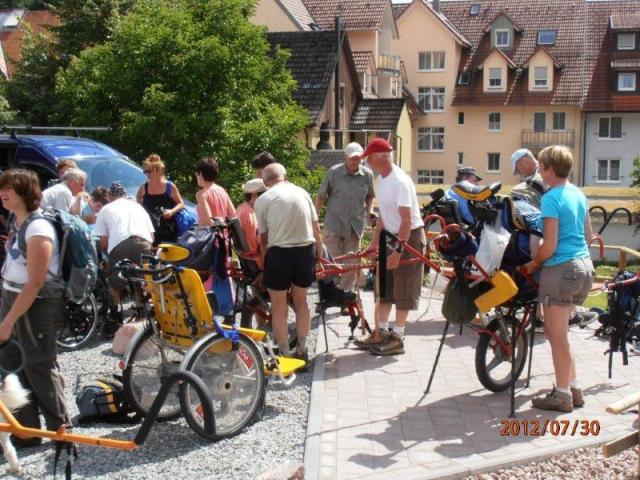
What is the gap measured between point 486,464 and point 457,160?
5062 cm

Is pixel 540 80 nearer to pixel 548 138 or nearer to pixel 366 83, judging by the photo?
pixel 548 138

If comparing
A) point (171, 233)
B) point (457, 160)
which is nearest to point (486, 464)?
point (171, 233)

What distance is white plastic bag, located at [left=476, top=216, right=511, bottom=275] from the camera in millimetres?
6125

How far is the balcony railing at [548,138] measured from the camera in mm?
52156

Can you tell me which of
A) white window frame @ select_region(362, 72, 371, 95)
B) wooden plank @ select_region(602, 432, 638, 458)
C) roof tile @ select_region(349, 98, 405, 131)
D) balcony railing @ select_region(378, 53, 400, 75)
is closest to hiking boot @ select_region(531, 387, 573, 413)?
wooden plank @ select_region(602, 432, 638, 458)

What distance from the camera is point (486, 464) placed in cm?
514

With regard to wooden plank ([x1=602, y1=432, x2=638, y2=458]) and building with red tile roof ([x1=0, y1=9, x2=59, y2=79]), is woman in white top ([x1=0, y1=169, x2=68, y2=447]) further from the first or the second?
building with red tile roof ([x1=0, y1=9, x2=59, y2=79])

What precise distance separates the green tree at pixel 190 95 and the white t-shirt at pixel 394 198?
905 centimetres

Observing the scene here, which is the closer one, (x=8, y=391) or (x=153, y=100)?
(x=8, y=391)

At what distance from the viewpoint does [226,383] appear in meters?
5.71

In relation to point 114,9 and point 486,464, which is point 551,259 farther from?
point 114,9

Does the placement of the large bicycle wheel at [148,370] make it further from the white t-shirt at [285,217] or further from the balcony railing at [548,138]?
the balcony railing at [548,138]

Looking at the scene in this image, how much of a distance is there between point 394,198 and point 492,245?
5.60 feet

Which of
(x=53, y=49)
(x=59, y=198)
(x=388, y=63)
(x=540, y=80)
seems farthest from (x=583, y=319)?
(x=540, y=80)
